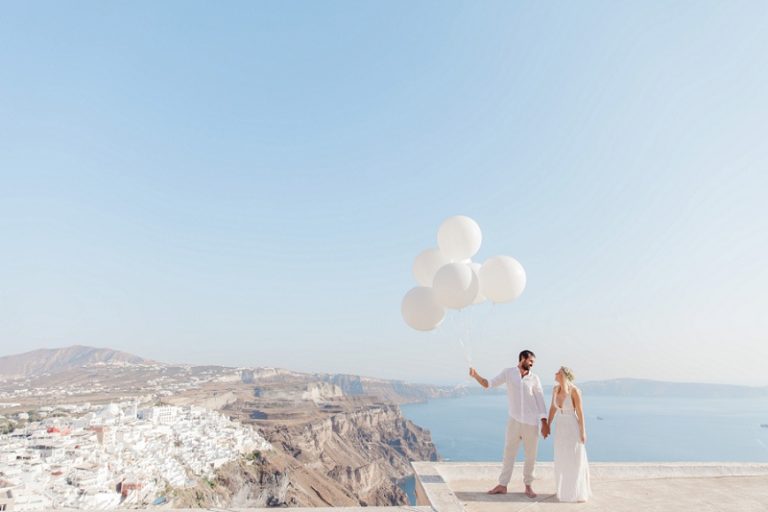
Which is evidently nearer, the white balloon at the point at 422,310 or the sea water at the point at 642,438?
the white balloon at the point at 422,310

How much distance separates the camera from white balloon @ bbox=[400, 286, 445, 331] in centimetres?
573

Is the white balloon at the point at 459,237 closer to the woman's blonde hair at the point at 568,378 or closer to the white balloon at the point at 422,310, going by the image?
the white balloon at the point at 422,310

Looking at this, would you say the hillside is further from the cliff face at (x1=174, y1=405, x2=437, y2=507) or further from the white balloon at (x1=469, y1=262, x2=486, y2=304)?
the white balloon at (x1=469, y1=262, x2=486, y2=304)

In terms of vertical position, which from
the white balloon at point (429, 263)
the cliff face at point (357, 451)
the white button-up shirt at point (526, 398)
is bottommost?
the cliff face at point (357, 451)

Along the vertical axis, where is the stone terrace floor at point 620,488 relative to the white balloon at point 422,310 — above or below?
below

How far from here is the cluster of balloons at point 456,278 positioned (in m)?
5.47

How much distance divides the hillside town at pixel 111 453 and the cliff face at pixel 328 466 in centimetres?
237

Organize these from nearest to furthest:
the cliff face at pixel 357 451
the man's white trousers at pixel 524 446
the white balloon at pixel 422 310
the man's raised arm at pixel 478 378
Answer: the man's white trousers at pixel 524 446, the man's raised arm at pixel 478 378, the white balloon at pixel 422 310, the cliff face at pixel 357 451

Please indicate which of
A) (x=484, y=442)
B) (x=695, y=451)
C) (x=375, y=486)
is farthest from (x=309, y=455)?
(x=695, y=451)

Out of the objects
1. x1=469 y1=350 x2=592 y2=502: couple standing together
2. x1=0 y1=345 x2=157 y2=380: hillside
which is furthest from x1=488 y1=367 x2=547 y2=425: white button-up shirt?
x1=0 y1=345 x2=157 y2=380: hillside

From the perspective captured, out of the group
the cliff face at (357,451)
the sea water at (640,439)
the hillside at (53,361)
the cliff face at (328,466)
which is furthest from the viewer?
the hillside at (53,361)

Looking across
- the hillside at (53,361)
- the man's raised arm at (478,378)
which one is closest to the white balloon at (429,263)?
the man's raised arm at (478,378)

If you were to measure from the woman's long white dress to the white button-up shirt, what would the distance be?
0.17 meters

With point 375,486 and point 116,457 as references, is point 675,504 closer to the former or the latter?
point 116,457
